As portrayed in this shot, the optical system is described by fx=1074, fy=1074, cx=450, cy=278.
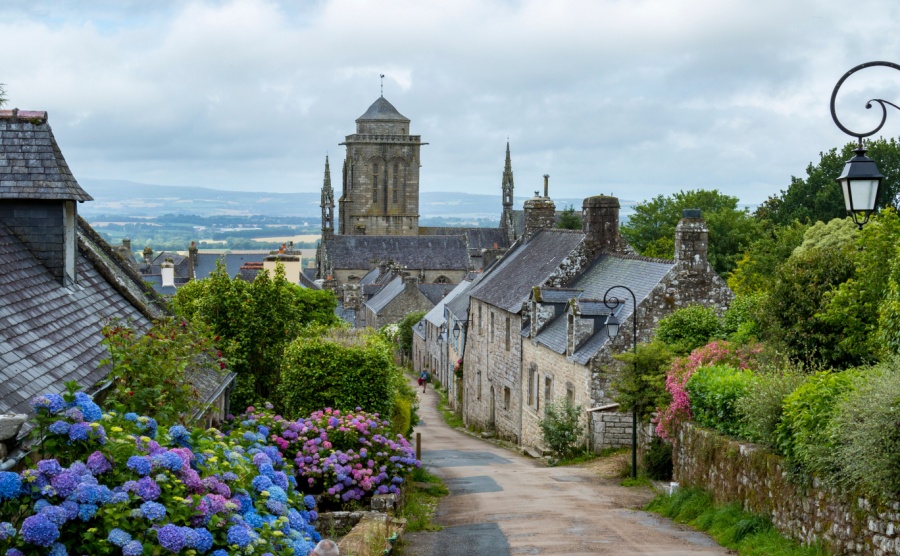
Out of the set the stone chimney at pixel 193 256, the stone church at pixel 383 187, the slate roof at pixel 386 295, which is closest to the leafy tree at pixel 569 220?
the stone church at pixel 383 187

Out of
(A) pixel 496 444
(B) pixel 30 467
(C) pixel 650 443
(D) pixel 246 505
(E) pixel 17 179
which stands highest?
(E) pixel 17 179

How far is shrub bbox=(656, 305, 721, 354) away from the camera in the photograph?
25.4 m

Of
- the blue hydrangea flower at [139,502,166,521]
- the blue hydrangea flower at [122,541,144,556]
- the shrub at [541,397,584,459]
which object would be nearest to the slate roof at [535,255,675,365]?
the shrub at [541,397,584,459]

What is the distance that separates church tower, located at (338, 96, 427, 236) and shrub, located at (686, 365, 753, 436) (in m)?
112

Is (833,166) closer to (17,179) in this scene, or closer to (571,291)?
(571,291)

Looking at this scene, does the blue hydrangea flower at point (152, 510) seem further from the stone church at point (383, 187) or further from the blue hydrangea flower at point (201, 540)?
the stone church at point (383, 187)

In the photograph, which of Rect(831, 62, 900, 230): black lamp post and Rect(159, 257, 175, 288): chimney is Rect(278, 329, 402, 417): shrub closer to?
Rect(831, 62, 900, 230): black lamp post

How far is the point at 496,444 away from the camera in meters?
35.9

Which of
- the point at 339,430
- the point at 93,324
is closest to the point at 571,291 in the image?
the point at 339,430

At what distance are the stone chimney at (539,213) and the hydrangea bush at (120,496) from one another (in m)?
33.0

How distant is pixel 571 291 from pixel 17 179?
2052cm

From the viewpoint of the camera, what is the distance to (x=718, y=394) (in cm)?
1698

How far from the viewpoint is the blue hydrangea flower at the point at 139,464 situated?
802 centimetres

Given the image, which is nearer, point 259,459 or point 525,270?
point 259,459
